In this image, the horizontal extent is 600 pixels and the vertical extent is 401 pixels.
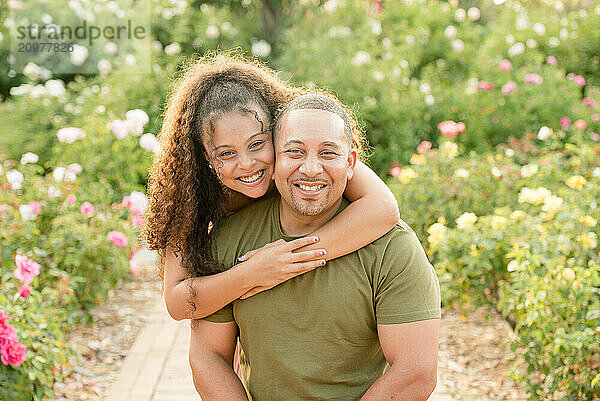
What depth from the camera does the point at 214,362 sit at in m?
2.02

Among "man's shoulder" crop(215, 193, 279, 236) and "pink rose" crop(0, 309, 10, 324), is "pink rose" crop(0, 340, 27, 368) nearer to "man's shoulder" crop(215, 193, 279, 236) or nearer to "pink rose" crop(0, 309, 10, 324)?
"pink rose" crop(0, 309, 10, 324)

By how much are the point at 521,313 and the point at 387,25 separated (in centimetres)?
513

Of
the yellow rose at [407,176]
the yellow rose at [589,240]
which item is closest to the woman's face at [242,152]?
the yellow rose at [589,240]

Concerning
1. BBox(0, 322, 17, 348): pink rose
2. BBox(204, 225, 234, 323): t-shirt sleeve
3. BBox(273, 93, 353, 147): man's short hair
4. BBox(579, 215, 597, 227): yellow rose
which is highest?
BBox(273, 93, 353, 147): man's short hair

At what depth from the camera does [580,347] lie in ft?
8.77

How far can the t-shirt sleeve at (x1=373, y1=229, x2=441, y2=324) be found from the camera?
181cm

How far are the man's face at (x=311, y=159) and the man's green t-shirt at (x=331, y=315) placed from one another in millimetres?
133

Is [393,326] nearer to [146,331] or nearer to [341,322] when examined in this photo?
[341,322]

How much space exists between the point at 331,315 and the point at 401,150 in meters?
4.35

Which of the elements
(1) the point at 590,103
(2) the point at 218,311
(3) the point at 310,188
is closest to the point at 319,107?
(3) the point at 310,188

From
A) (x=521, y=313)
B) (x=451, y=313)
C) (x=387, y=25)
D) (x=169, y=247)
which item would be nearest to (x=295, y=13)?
(x=387, y=25)

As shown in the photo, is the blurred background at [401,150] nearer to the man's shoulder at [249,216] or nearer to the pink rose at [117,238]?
the pink rose at [117,238]

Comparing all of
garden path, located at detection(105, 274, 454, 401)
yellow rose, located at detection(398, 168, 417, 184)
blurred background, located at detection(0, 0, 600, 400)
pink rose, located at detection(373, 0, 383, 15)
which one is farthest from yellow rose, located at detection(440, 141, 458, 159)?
pink rose, located at detection(373, 0, 383, 15)

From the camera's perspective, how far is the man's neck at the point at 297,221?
77.6 inches
